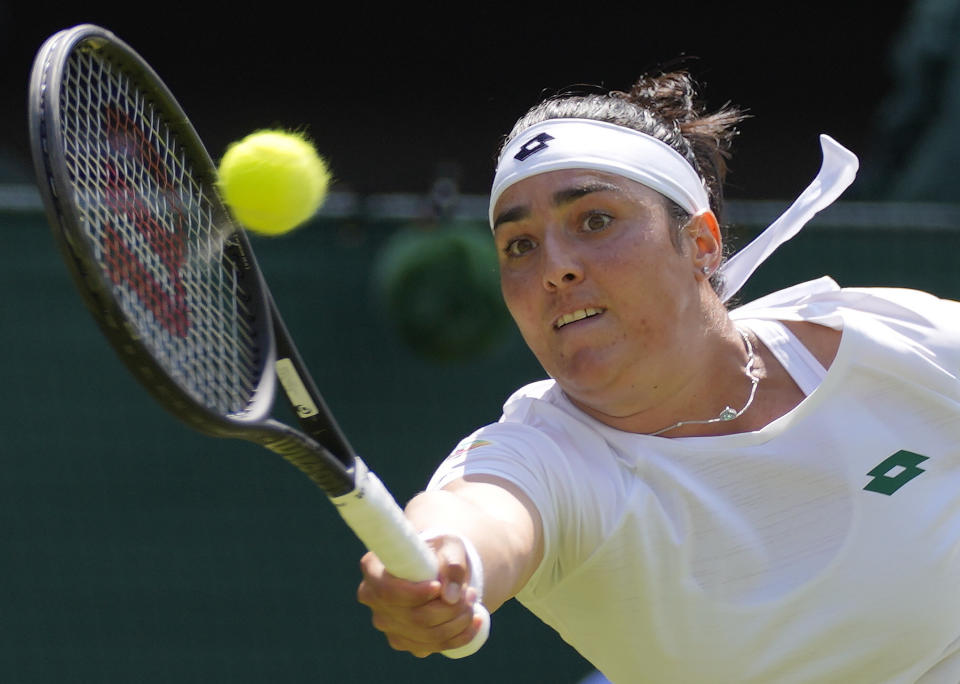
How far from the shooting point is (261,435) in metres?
1.54

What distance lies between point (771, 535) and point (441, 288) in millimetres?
1801

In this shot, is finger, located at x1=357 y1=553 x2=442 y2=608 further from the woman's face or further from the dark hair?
the dark hair

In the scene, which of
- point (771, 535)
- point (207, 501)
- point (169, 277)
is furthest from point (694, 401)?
point (207, 501)

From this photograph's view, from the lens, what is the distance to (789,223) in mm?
2439

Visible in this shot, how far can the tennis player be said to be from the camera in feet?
6.47

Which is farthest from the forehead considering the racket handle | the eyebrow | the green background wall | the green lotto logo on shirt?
the green background wall

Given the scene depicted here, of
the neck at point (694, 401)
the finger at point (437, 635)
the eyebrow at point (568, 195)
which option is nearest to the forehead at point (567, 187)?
the eyebrow at point (568, 195)

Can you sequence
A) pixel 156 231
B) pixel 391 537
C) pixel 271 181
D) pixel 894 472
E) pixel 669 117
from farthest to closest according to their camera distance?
pixel 669 117, pixel 894 472, pixel 156 231, pixel 271 181, pixel 391 537

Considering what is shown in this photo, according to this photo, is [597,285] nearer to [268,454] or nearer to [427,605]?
[427,605]

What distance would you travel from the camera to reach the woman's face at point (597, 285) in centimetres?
204

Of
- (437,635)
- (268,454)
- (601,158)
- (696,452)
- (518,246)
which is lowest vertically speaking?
(437,635)

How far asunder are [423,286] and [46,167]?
91.5 inches

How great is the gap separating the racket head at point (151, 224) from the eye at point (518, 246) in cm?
47

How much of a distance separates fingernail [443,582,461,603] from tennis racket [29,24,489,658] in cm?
2
